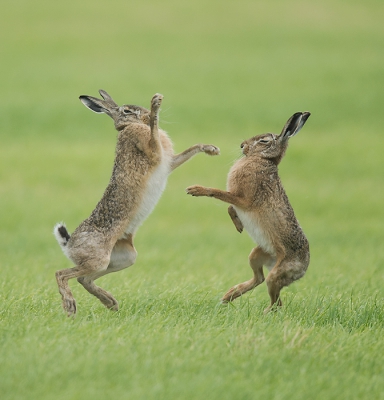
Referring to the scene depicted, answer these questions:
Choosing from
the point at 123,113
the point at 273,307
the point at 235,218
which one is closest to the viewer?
the point at 273,307

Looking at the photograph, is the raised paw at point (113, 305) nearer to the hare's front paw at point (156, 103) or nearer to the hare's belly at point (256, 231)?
the hare's belly at point (256, 231)

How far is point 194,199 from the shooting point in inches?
748

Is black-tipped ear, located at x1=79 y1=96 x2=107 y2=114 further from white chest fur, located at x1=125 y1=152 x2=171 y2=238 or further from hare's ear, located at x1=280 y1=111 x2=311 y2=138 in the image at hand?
hare's ear, located at x1=280 y1=111 x2=311 y2=138

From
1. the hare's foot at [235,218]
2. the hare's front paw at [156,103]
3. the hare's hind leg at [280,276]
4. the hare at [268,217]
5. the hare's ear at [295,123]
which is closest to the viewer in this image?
the hare's hind leg at [280,276]

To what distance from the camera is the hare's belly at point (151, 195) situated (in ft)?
24.7

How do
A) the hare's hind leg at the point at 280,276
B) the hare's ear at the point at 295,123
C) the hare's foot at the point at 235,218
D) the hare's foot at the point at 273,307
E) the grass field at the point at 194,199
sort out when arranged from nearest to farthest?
1. the grass field at the point at 194,199
2. the hare's foot at the point at 273,307
3. the hare's hind leg at the point at 280,276
4. the hare's ear at the point at 295,123
5. the hare's foot at the point at 235,218

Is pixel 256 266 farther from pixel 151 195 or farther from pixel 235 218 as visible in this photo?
pixel 151 195

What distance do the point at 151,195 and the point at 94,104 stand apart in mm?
1369

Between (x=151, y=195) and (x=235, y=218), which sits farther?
(x=235, y=218)

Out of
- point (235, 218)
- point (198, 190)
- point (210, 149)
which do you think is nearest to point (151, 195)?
point (198, 190)

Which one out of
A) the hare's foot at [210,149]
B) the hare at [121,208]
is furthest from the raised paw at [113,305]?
the hare's foot at [210,149]

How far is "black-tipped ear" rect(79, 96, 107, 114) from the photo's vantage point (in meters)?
8.22

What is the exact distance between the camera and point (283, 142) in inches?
311

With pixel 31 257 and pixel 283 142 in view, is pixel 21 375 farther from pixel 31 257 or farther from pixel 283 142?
pixel 31 257
